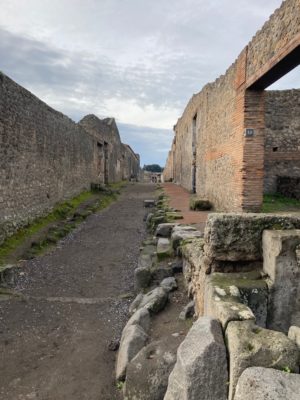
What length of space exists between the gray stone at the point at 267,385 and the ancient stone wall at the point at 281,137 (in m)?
13.3

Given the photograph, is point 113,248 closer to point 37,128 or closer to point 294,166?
point 37,128

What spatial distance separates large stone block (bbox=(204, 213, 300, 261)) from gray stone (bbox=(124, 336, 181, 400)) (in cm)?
111

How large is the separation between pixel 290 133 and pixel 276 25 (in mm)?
8716

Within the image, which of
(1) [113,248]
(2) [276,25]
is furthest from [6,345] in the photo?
(2) [276,25]

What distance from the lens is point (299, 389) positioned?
1.83m

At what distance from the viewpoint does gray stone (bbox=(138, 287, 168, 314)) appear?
14.7 feet

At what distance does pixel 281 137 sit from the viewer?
14.4 meters

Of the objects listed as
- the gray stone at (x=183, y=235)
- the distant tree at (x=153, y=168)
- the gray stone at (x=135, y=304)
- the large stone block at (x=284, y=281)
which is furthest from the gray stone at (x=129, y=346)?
the distant tree at (x=153, y=168)

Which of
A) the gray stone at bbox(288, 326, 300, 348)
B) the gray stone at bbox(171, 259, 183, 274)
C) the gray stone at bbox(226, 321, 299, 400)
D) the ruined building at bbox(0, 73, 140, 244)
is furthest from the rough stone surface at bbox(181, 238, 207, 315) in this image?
the ruined building at bbox(0, 73, 140, 244)

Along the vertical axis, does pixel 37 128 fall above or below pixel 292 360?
above

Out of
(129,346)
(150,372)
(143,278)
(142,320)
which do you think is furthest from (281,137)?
(150,372)

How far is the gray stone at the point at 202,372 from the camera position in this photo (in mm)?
2270

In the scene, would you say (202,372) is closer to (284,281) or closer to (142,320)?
(284,281)

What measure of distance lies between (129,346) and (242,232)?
5.64ft
